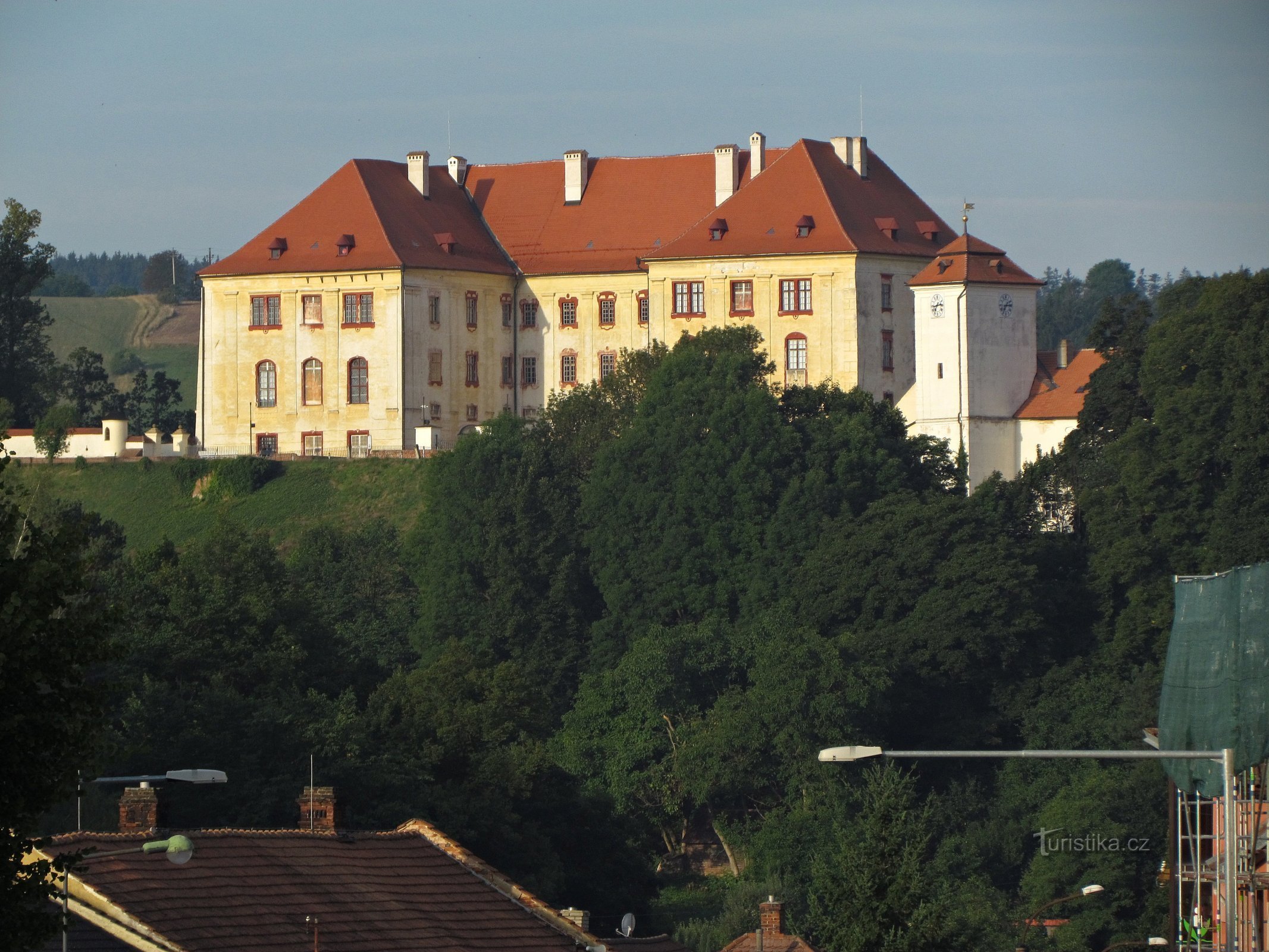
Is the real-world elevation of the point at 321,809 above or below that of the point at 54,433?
below

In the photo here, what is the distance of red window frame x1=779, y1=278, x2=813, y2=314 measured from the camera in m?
85.7

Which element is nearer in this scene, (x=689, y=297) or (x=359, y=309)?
(x=689, y=297)

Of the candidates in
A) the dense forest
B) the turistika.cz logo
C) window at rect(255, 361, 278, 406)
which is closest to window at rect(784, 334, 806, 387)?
the dense forest

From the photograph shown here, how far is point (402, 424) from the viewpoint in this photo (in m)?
87.3

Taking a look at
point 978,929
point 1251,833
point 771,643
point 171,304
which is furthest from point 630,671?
point 171,304

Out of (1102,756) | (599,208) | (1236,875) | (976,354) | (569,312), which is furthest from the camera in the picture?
(599,208)

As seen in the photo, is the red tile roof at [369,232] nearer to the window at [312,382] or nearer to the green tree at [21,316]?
the window at [312,382]

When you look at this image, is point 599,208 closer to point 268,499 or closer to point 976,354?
point 268,499

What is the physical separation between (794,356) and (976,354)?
7771mm

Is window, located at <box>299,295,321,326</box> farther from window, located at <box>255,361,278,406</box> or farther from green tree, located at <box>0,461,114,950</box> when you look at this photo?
green tree, located at <box>0,461,114,950</box>

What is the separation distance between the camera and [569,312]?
9156cm

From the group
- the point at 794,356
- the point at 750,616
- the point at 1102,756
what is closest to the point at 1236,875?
the point at 1102,756

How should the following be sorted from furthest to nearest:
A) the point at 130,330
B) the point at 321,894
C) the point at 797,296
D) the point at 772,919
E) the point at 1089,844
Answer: the point at 130,330, the point at 797,296, the point at 1089,844, the point at 772,919, the point at 321,894

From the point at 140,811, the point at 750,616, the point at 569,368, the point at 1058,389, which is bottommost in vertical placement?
the point at 140,811
